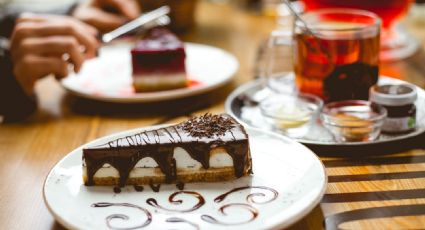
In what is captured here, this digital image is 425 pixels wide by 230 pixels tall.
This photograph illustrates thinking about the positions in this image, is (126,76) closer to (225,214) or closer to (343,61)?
(343,61)

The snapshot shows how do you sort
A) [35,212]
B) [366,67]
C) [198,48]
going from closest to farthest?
[35,212] < [366,67] < [198,48]

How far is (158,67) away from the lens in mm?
1417

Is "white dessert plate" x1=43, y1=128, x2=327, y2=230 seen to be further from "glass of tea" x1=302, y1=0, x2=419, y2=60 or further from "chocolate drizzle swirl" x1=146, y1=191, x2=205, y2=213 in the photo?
"glass of tea" x1=302, y1=0, x2=419, y2=60

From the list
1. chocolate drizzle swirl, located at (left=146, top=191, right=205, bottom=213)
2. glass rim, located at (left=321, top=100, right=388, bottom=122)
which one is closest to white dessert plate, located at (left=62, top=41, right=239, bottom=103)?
glass rim, located at (left=321, top=100, right=388, bottom=122)

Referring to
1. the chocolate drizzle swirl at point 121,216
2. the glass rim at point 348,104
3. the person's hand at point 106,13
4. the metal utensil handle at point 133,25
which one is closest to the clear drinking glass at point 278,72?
the glass rim at point 348,104

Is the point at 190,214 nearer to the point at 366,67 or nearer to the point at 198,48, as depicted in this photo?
the point at 366,67

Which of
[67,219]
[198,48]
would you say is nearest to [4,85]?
[198,48]

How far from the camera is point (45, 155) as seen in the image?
3.83ft

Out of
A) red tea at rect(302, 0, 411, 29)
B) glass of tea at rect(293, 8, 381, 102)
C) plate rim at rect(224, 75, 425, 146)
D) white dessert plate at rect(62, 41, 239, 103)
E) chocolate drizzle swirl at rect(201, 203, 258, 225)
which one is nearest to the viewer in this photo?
chocolate drizzle swirl at rect(201, 203, 258, 225)

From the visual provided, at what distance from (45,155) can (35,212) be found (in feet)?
0.77

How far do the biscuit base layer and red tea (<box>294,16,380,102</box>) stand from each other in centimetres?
38

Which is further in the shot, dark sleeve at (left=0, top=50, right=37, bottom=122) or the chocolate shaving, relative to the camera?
dark sleeve at (left=0, top=50, right=37, bottom=122)

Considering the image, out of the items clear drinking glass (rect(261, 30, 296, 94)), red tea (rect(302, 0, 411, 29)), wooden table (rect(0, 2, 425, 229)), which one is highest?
red tea (rect(302, 0, 411, 29))

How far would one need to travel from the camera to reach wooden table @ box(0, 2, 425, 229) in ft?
2.93
